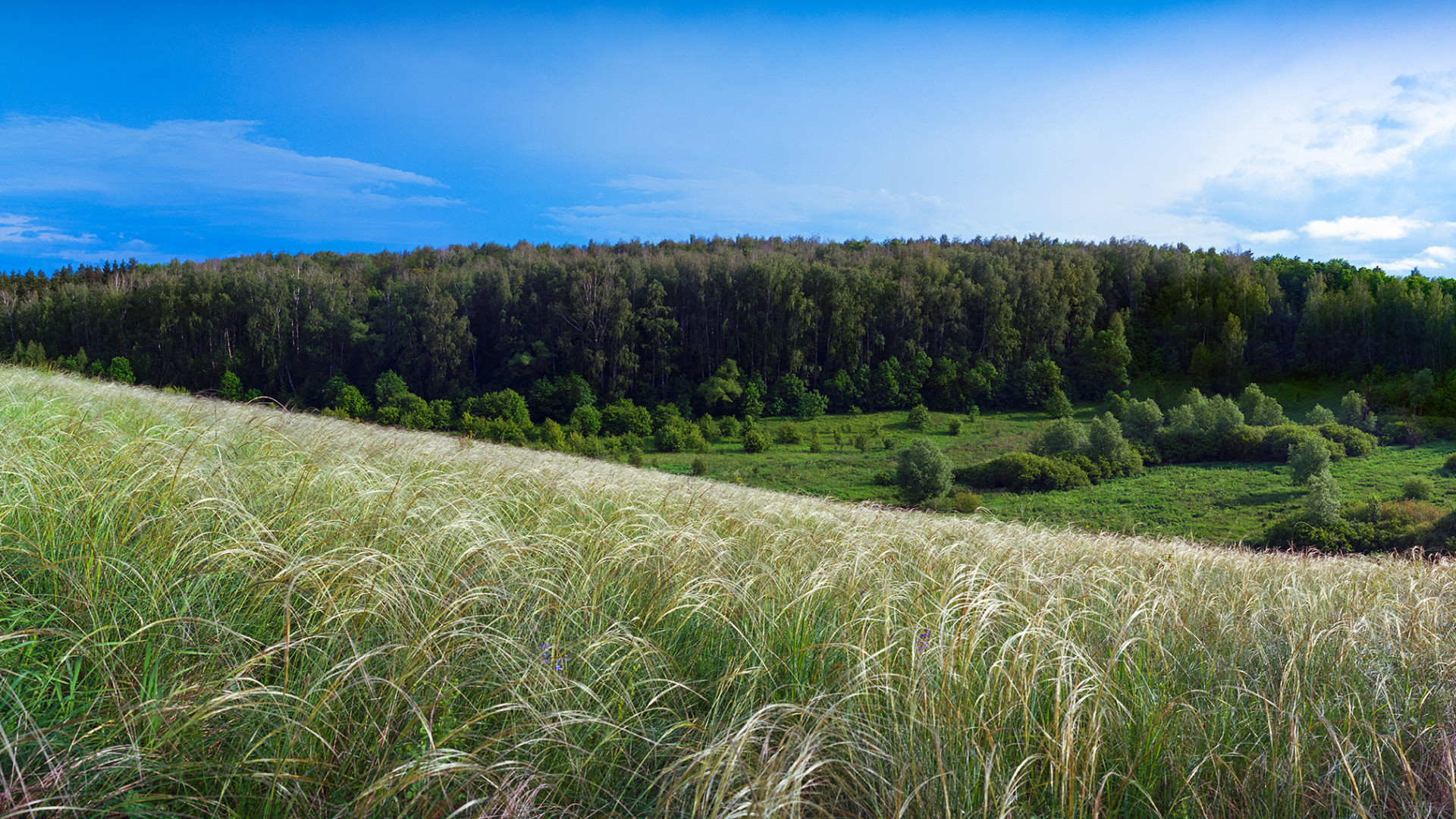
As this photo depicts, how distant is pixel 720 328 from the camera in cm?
5722

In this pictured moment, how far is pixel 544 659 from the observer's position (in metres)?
2.18

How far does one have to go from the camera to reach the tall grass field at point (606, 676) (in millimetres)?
1777

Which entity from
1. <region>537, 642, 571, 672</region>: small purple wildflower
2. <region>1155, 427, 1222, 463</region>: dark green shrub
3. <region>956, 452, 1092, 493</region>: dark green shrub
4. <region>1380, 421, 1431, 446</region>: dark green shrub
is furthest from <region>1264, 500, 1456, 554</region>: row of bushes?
<region>537, 642, 571, 672</region>: small purple wildflower

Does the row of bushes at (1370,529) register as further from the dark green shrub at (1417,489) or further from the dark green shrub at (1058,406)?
the dark green shrub at (1058,406)

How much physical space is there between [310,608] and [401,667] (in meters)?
0.55

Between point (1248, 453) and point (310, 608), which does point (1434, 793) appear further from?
point (1248, 453)

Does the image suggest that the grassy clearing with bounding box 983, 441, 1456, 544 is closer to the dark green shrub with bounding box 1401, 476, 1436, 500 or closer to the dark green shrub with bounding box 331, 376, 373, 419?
the dark green shrub with bounding box 1401, 476, 1436, 500

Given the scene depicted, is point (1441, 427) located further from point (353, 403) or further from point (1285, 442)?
point (353, 403)

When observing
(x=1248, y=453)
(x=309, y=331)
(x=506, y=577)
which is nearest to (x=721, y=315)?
(x=309, y=331)

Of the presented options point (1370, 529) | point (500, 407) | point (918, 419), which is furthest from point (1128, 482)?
point (500, 407)

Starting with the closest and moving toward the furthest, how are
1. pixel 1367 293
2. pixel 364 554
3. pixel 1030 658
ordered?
pixel 1030 658 < pixel 364 554 < pixel 1367 293

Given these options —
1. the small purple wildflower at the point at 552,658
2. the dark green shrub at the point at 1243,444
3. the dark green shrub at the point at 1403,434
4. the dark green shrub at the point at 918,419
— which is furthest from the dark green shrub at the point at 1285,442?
the small purple wildflower at the point at 552,658

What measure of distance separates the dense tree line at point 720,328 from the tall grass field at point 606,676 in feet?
158

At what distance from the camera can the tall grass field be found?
5.83 feet
